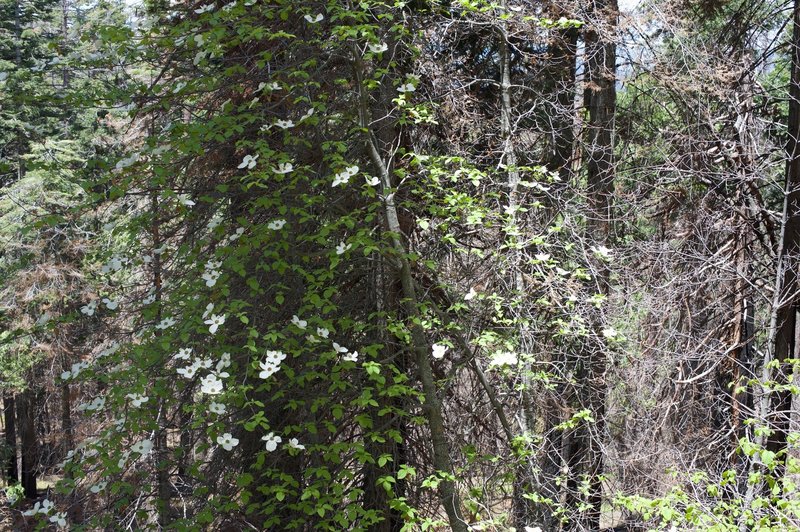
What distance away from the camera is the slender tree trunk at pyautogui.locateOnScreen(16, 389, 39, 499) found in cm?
1507

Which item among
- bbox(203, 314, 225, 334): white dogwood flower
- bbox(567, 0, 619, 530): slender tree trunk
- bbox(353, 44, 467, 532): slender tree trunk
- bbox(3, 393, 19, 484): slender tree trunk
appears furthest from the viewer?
bbox(3, 393, 19, 484): slender tree trunk

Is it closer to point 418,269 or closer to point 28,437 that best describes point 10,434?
point 28,437

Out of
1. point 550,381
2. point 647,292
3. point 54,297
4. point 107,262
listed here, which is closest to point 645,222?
point 647,292

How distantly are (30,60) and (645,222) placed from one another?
53.1 ft

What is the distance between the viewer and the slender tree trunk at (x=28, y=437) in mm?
15070

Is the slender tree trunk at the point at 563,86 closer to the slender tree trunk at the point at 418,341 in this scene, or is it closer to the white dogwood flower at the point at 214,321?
the slender tree trunk at the point at 418,341

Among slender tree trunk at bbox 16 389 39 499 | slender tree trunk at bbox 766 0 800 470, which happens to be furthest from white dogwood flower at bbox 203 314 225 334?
slender tree trunk at bbox 16 389 39 499

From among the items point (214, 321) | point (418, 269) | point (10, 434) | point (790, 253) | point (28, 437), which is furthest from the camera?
point (10, 434)

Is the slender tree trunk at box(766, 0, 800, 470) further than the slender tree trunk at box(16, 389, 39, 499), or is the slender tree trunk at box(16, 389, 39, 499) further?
the slender tree trunk at box(16, 389, 39, 499)

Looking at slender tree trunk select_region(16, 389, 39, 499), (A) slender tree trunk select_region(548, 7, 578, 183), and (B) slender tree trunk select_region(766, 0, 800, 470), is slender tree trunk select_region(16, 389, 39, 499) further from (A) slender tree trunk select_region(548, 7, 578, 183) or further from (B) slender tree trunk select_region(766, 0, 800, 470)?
(B) slender tree trunk select_region(766, 0, 800, 470)

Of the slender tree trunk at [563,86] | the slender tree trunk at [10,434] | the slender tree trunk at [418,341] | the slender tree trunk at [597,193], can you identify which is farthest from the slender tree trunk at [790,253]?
the slender tree trunk at [10,434]

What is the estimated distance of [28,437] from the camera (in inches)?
635

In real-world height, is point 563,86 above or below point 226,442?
above

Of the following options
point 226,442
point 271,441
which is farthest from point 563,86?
point 226,442
